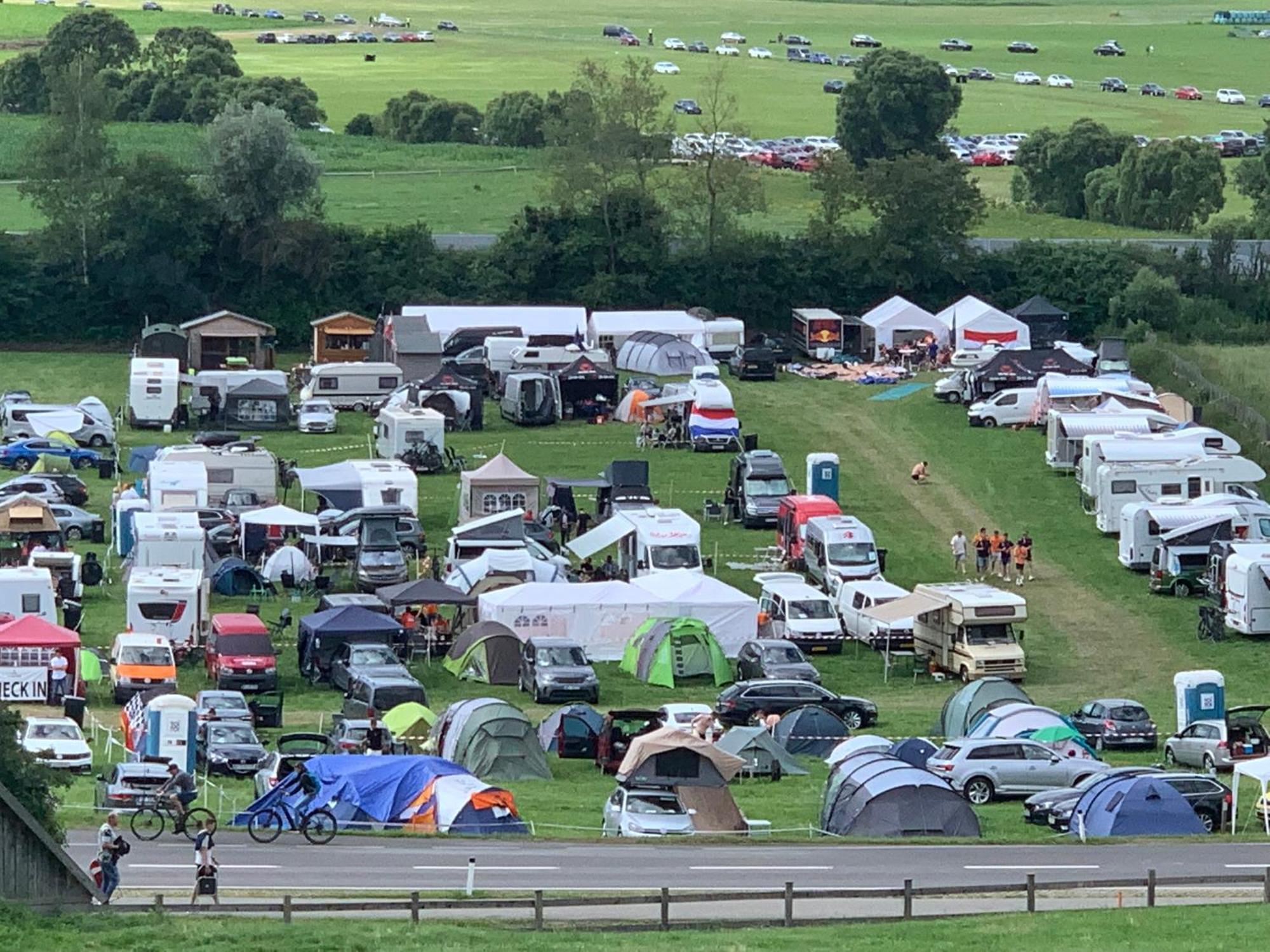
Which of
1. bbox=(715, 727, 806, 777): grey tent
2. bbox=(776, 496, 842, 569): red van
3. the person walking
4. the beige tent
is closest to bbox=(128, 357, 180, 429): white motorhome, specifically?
the beige tent

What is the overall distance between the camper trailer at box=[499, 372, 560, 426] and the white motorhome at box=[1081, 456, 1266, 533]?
17.6m

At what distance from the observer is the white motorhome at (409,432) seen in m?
64.0

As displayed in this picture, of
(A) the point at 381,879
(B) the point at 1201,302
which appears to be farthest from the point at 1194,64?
(A) the point at 381,879

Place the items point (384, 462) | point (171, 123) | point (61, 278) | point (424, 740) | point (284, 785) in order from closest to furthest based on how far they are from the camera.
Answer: point (284, 785), point (424, 740), point (384, 462), point (61, 278), point (171, 123)

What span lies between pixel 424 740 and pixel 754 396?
35469mm

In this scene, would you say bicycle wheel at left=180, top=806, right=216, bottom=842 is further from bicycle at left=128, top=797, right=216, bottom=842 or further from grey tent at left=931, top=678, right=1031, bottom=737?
grey tent at left=931, top=678, right=1031, bottom=737

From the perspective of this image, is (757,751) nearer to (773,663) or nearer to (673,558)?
(773,663)

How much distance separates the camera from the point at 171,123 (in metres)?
130

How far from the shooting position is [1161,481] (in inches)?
2283

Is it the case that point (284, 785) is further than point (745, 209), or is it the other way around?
point (745, 209)

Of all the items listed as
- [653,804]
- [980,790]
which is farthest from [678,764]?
[980,790]

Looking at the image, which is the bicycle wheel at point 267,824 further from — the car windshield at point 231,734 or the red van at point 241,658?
the red van at point 241,658

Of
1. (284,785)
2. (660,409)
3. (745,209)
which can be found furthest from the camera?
(745,209)

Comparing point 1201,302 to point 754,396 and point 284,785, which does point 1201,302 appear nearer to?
point 754,396
